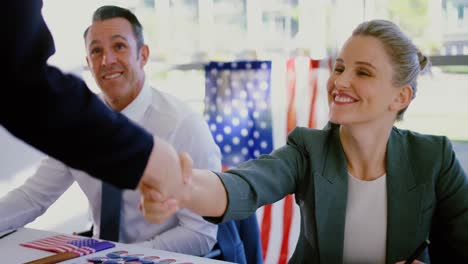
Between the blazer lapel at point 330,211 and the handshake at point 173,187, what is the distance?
0.37 metres

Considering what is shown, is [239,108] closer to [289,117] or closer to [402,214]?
[289,117]

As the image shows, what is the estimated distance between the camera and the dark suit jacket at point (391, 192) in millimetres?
1841

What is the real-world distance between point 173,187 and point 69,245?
0.63 meters

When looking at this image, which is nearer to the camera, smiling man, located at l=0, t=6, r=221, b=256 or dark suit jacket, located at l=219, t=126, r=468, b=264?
dark suit jacket, located at l=219, t=126, r=468, b=264

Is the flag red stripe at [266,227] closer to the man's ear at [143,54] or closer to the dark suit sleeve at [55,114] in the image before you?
the man's ear at [143,54]

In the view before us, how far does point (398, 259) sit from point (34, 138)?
1.27 m

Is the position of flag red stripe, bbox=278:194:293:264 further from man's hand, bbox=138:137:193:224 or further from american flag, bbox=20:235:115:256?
man's hand, bbox=138:137:193:224

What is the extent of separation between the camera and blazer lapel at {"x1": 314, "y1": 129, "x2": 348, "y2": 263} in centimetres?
184

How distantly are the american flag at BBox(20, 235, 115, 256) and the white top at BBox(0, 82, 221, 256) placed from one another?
292mm

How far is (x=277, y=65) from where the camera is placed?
12.3ft

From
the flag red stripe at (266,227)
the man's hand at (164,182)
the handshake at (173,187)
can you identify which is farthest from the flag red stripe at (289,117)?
the man's hand at (164,182)

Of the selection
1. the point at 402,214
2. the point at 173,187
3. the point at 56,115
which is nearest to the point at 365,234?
the point at 402,214

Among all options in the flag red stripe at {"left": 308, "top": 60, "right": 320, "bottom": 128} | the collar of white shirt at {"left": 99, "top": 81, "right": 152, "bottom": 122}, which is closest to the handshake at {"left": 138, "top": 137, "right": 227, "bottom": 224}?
the collar of white shirt at {"left": 99, "top": 81, "right": 152, "bottom": 122}

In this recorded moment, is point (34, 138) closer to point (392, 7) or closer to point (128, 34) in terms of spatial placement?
point (128, 34)
